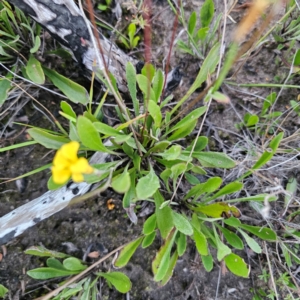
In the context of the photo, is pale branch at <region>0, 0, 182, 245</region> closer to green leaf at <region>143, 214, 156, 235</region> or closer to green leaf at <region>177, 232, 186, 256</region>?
green leaf at <region>143, 214, 156, 235</region>

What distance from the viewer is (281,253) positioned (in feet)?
6.03

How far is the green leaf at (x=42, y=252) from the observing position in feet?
5.25

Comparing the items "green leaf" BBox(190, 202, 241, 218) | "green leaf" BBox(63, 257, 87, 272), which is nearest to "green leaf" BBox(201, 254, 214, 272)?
"green leaf" BBox(190, 202, 241, 218)

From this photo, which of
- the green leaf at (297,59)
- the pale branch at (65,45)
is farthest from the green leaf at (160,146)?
the green leaf at (297,59)

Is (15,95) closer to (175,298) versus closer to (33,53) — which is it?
(33,53)

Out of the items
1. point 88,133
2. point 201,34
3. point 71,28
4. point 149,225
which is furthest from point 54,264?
point 201,34

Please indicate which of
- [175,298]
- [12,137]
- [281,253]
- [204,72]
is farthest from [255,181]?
[12,137]

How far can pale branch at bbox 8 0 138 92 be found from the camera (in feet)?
4.79

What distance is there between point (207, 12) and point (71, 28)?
0.74 m

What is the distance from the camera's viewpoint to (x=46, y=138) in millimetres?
1420

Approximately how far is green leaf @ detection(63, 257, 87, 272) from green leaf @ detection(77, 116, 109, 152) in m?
0.65

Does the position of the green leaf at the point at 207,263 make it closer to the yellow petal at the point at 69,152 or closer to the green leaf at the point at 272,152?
the green leaf at the point at 272,152

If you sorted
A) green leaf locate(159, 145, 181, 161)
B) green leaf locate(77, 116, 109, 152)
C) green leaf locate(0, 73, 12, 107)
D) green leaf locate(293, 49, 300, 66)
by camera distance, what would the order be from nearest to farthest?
green leaf locate(77, 116, 109, 152) < green leaf locate(159, 145, 181, 161) < green leaf locate(0, 73, 12, 107) < green leaf locate(293, 49, 300, 66)

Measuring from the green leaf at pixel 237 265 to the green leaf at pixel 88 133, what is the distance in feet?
2.55
